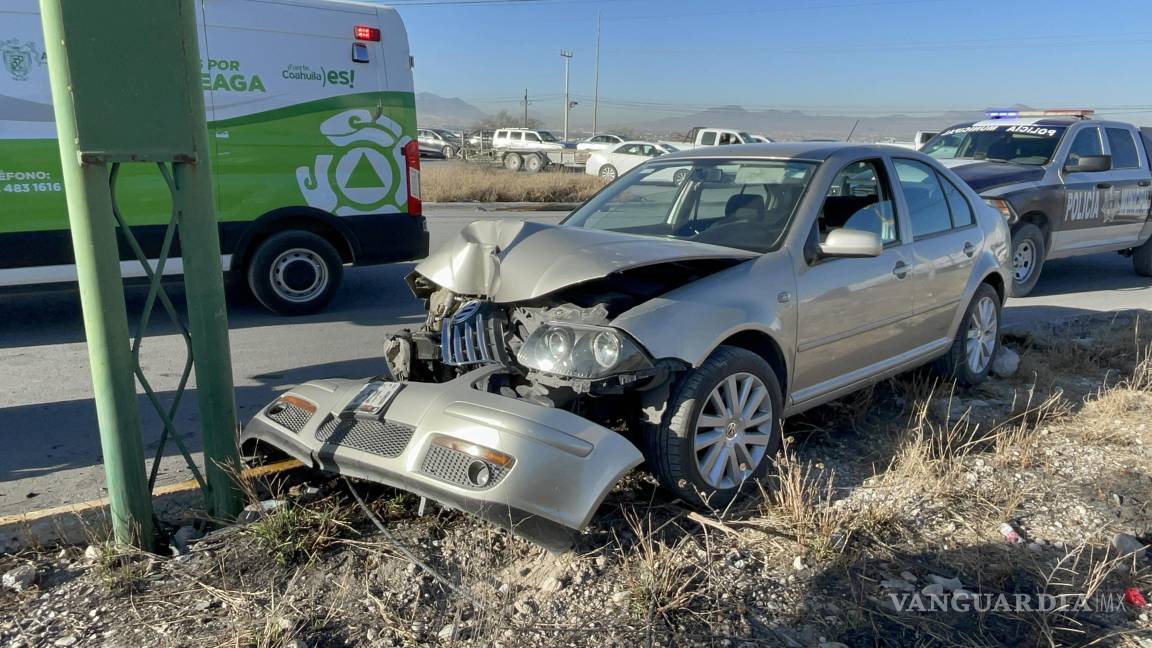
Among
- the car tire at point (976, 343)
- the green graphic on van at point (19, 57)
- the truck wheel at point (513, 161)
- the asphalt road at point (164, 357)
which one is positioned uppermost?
the green graphic on van at point (19, 57)

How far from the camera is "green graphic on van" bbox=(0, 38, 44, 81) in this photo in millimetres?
6164

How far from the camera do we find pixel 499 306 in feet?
12.5

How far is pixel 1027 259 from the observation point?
9250 mm

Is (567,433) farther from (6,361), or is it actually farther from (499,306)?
(6,361)

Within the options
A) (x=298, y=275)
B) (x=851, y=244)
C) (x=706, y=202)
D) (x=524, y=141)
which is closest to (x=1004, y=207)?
(x=706, y=202)

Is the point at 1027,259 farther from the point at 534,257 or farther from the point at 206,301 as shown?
the point at 206,301

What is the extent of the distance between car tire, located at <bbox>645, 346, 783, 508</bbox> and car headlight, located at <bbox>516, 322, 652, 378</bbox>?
285mm

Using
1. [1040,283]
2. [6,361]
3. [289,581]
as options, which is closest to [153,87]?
[289,581]

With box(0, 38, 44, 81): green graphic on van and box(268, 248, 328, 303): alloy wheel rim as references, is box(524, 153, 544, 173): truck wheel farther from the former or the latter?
box(0, 38, 44, 81): green graphic on van

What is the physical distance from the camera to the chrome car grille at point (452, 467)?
2.95 m

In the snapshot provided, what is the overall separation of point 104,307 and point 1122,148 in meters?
11.4

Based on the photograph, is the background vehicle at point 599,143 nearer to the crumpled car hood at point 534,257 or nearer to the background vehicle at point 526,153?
the background vehicle at point 526,153

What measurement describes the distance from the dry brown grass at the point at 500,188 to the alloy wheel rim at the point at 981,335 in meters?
17.1

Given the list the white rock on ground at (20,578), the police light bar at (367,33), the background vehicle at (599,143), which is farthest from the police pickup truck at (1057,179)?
the background vehicle at (599,143)
